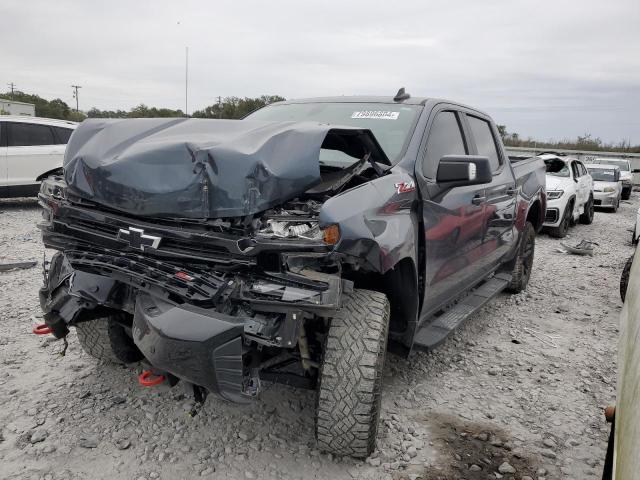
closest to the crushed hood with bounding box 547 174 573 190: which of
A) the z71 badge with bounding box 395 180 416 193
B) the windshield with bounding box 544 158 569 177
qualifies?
the windshield with bounding box 544 158 569 177

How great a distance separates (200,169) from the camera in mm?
2369

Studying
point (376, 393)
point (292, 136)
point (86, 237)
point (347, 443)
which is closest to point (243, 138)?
point (292, 136)

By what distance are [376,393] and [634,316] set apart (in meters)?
1.11

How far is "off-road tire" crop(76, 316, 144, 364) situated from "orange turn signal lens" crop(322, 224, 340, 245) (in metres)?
1.39

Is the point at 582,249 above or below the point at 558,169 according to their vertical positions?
below

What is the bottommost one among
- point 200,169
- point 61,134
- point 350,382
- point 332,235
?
point 350,382

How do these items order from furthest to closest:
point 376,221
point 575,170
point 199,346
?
point 575,170
point 376,221
point 199,346

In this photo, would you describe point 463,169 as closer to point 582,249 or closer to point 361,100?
point 361,100

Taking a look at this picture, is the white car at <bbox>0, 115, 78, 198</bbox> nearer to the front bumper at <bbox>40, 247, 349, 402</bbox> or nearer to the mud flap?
the front bumper at <bbox>40, 247, 349, 402</bbox>

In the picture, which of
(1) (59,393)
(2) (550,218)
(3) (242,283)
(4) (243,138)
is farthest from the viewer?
(2) (550,218)

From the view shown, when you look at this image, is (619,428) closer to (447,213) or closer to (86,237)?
(447,213)

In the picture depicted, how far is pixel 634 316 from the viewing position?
2.03 meters

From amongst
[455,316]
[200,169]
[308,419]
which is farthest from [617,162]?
[200,169]

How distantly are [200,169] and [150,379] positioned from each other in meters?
1.04
